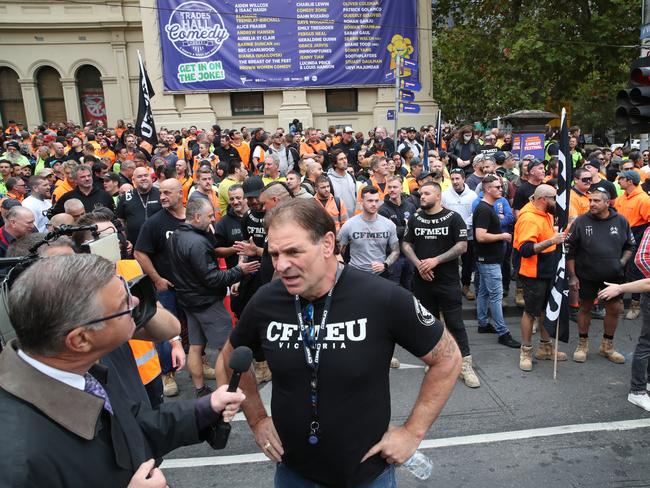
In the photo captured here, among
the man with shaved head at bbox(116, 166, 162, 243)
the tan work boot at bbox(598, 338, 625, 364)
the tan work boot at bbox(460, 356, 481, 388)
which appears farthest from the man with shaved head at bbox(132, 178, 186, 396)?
the tan work boot at bbox(598, 338, 625, 364)

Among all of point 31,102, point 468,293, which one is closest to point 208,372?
point 468,293

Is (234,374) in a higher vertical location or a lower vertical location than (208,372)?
higher

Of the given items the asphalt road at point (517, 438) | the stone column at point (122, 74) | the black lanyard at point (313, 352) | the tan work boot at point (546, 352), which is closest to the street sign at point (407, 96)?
the tan work boot at point (546, 352)

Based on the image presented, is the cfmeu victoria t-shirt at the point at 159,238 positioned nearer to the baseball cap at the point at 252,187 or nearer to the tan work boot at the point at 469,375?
the baseball cap at the point at 252,187

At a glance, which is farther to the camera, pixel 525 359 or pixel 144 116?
pixel 144 116

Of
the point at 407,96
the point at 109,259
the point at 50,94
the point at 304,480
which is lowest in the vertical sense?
the point at 304,480

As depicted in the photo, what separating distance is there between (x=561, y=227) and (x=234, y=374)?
4.36 m

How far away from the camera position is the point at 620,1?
17062 millimetres

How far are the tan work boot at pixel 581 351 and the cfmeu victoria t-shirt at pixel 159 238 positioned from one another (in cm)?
458

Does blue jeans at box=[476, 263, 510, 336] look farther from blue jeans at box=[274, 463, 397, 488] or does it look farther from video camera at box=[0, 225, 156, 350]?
video camera at box=[0, 225, 156, 350]

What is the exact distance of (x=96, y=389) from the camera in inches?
65.7

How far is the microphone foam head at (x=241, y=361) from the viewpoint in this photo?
1839 millimetres

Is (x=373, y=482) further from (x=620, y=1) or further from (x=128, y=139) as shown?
(x=620, y=1)

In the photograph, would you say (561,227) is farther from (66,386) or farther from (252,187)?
(66,386)
